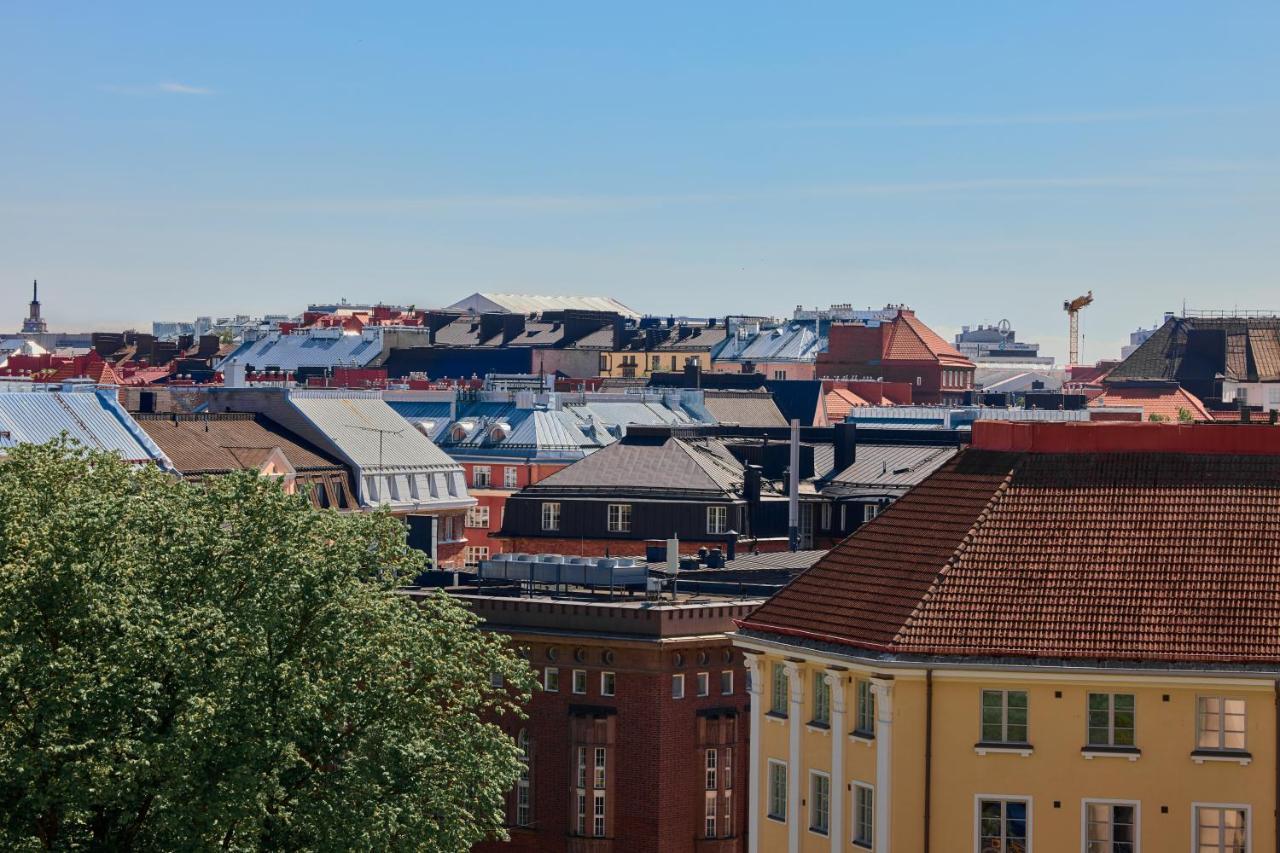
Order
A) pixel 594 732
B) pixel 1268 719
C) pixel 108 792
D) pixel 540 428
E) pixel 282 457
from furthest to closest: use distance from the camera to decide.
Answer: pixel 540 428 < pixel 282 457 < pixel 594 732 < pixel 108 792 < pixel 1268 719

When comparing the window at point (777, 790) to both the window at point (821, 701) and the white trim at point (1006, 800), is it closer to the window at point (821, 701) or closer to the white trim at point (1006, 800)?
the window at point (821, 701)

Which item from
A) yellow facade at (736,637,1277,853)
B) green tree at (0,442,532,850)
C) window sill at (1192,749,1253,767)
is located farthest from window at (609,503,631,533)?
window sill at (1192,749,1253,767)

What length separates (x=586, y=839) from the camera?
271 feet

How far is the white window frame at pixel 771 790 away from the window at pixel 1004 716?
18.5ft

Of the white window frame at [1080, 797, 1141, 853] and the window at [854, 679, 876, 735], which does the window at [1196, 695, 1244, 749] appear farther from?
the window at [854, 679, 876, 735]

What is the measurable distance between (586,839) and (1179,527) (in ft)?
99.6

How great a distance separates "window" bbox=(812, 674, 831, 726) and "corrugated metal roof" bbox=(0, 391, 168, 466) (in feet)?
198

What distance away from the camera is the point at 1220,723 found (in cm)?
5431

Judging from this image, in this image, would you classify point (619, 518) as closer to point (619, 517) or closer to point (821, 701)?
point (619, 517)

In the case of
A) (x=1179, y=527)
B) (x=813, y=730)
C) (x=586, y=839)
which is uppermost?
(x=1179, y=527)

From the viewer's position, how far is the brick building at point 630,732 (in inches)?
3233

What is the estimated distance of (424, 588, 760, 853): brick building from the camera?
82125 mm

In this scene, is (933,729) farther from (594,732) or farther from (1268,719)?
(594,732)

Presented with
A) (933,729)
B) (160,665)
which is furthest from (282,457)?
(933,729)
